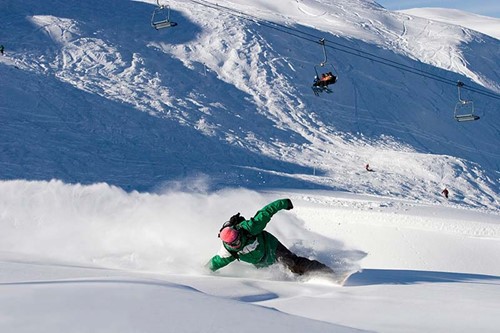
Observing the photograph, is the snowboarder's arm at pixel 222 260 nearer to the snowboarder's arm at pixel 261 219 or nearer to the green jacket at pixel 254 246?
the green jacket at pixel 254 246

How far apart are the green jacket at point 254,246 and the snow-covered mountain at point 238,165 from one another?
23cm

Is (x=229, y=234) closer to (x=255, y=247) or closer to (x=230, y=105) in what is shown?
(x=255, y=247)

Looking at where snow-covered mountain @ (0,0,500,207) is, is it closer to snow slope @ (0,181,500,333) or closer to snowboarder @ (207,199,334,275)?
snow slope @ (0,181,500,333)

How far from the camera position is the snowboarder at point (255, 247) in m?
7.64

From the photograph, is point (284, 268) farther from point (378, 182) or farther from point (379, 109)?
point (379, 109)

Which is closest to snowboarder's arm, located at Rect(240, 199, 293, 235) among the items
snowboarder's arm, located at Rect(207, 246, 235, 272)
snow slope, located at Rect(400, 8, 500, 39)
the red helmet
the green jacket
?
the green jacket

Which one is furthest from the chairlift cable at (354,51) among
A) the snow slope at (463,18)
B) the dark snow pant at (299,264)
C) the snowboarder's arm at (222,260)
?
the snowboarder's arm at (222,260)

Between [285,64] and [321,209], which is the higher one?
[285,64]

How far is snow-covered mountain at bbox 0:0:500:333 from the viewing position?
4.94 meters

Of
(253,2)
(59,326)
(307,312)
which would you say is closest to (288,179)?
(307,312)

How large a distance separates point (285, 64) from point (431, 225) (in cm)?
1837

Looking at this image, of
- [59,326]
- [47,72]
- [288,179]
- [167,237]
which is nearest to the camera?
[59,326]

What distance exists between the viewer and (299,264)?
25.6 feet

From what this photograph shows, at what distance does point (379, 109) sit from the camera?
29938mm
